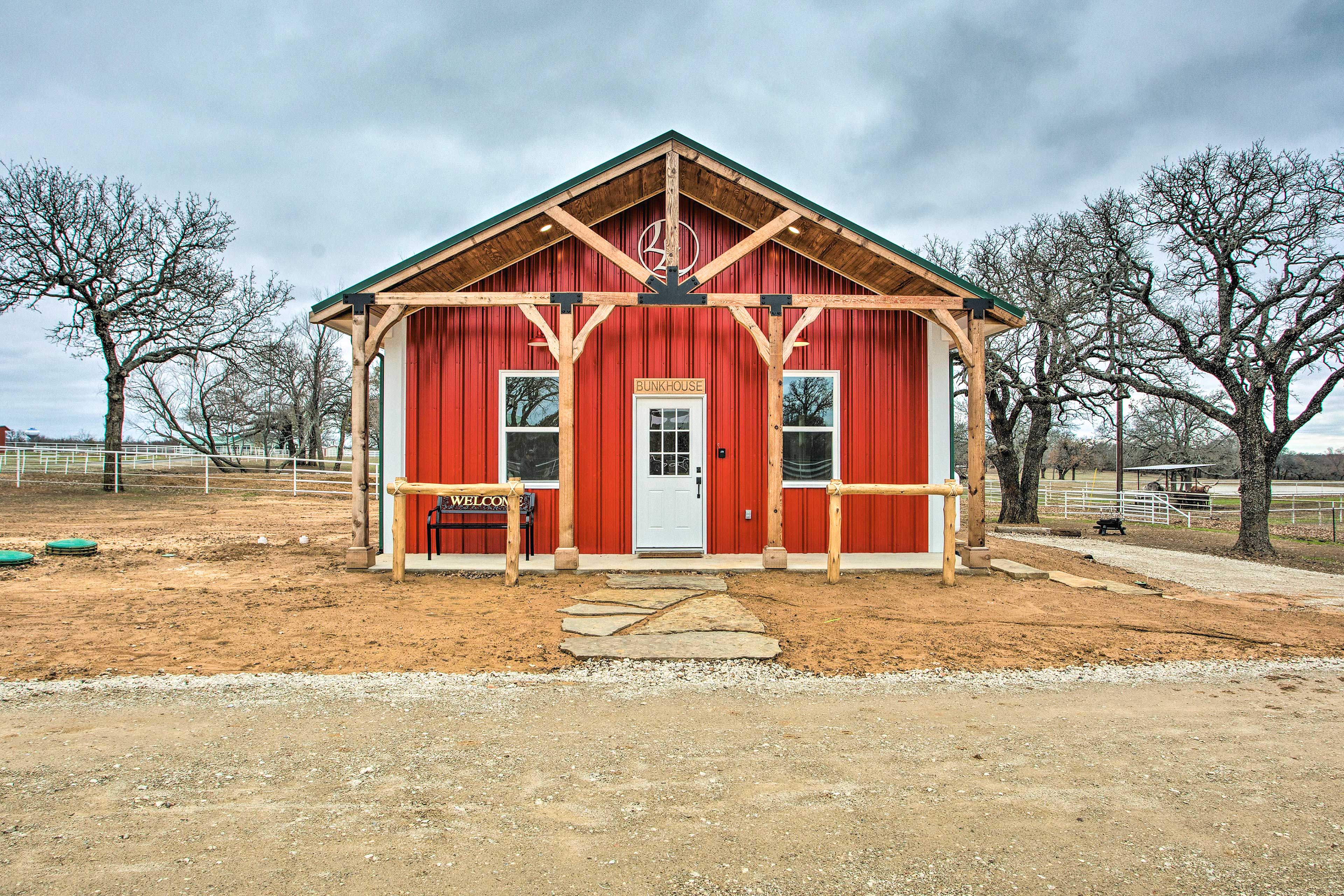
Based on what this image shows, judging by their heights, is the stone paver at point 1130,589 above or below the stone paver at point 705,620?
below

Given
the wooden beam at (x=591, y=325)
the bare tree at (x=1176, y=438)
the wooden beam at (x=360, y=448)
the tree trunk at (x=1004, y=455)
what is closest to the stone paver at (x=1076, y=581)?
the wooden beam at (x=591, y=325)

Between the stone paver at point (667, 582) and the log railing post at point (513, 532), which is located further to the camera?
the log railing post at point (513, 532)

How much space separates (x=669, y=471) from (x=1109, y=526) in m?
13.0

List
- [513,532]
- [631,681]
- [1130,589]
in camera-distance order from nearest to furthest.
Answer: [631,681] < [513,532] < [1130,589]

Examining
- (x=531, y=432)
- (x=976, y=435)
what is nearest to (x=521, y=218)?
(x=531, y=432)

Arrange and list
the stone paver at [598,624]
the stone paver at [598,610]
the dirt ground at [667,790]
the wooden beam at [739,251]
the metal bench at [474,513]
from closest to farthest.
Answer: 1. the dirt ground at [667,790]
2. the stone paver at [598,624]
3. the stone paver at [598,610]
4. the wooden beam at [739,251]
5. the metal bench at [474,513]

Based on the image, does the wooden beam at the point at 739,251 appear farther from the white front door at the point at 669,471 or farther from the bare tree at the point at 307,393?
the bare tree at the point at 307,393

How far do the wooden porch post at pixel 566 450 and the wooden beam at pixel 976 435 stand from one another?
14.4 ft

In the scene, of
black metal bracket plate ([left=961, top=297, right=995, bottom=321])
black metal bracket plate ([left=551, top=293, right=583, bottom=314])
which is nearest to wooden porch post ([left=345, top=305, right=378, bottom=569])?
black metal bracket plate ([left=551, top=293, right=583, bottom=314])

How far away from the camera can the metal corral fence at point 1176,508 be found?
21250mm

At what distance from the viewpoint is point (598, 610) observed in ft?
19.7

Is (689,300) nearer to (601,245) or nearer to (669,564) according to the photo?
(601,245)

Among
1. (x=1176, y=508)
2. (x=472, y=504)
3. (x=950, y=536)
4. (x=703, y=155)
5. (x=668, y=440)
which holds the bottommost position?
(x=1176, y=508)

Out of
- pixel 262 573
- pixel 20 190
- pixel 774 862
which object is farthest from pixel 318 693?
pixel 20 190
